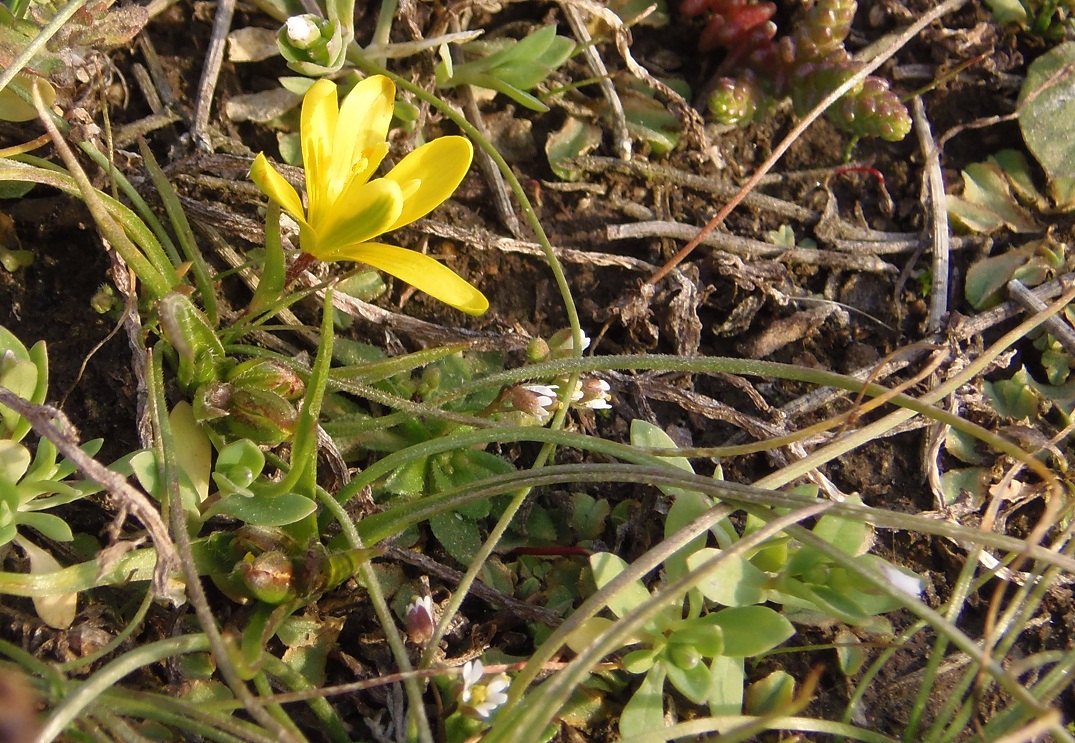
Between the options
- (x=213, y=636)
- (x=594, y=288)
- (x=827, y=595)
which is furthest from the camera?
(x=594, y=288)

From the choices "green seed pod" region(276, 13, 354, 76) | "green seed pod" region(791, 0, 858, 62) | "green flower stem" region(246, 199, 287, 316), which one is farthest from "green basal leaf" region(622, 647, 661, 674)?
"green seed pod" region(791, 0, 858, 62)

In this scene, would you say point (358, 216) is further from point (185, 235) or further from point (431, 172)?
point (185, 235)

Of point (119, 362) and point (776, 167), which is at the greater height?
point (776, 167)

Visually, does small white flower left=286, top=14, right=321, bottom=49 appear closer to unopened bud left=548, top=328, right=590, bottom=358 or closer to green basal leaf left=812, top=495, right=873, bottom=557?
unopened bud left=548, top=328, right=590, bottom=358

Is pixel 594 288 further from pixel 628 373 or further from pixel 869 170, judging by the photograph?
pixel 869 170

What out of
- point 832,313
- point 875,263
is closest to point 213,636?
point 832,313

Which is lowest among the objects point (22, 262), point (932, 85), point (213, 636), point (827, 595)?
point (827, 595)
